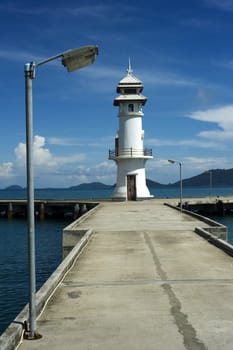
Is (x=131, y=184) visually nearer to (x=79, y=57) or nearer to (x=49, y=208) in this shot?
(x=49, y=208)

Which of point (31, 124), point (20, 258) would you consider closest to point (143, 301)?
point (31, 124)

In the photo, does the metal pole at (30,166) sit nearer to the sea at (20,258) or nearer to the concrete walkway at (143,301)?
the concrete walkway at (143,301)

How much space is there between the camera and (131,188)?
41.3m

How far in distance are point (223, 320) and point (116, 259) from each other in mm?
5836

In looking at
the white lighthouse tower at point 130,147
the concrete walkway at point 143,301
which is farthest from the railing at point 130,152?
the concrete walkway at point 143,301

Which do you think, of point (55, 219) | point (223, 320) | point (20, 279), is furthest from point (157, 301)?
point (55, 219)

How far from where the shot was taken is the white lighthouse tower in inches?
1617

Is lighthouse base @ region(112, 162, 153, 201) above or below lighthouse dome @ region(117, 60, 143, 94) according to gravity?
below

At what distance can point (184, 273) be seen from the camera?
37.2 feet

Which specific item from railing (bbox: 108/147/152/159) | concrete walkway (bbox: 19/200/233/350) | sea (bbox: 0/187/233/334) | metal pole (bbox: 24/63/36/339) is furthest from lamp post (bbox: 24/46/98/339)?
railing (bbox: 108/147/152/159)

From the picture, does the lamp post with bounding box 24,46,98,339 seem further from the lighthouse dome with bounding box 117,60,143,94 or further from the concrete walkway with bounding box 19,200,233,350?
the lighthouse dome with bounding box 117,60,143,94

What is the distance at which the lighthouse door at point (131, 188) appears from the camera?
135ft

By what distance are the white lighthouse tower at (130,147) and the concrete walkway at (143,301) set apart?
82.4 feet

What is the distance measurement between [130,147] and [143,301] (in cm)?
3243
